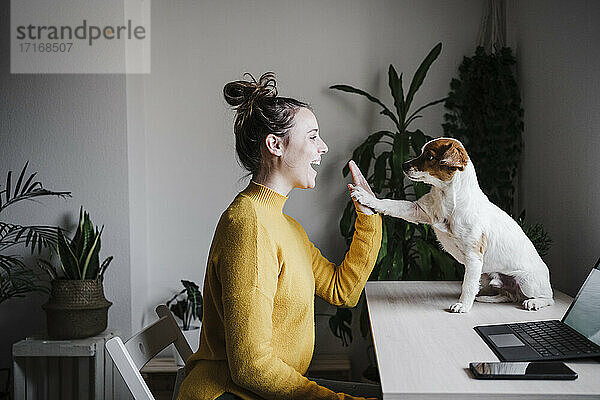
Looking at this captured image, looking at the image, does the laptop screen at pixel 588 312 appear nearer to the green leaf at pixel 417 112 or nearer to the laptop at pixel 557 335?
the laptop at pixel 557 335

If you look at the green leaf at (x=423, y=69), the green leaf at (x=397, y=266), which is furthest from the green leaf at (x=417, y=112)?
the green leaf at (x=397, y=266)

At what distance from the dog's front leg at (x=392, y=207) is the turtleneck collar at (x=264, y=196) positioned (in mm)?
275

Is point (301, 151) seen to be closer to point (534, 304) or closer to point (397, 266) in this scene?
point (534, 304)

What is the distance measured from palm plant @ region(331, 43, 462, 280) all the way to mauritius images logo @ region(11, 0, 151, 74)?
1.08 m

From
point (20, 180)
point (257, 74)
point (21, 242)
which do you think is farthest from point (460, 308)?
point (21, 242)

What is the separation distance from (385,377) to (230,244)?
0.49 metres

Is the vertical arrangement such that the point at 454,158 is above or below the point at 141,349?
above

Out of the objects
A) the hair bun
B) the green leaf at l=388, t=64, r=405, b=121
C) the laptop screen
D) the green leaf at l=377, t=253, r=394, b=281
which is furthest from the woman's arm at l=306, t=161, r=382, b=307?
the green leaf at l=388, t=64, r=405, b=121

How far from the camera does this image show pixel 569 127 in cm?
247

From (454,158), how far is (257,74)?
1.78 metres

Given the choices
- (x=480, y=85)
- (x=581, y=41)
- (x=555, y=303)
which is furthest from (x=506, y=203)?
(x=555, y=303)

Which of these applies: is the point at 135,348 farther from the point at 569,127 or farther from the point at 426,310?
the point at 569,127

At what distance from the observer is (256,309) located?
148 centimetres

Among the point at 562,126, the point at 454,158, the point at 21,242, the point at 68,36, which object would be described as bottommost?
the point at 21,242
